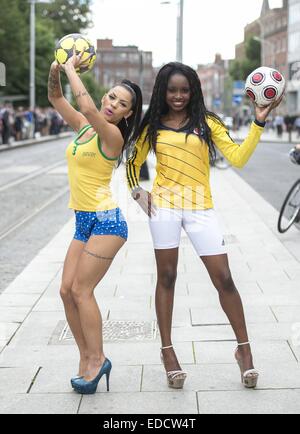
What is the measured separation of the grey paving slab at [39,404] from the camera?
13.2 feet

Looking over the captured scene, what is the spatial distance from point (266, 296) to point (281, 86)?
9.25ft

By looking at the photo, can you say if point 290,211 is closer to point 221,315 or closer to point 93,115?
point 221,315

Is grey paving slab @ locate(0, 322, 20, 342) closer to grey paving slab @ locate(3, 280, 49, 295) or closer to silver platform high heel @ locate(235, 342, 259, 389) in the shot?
grey paving slab @ locate(3, 280, 49, 295)

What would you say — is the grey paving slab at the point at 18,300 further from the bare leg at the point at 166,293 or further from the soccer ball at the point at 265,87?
the soccer ball at the point at 265,87

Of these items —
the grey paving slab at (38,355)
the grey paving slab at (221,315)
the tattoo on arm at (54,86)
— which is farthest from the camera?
the grey paving slab at (221,315)

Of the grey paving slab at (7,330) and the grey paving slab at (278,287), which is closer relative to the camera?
the grey paving slab at (7,330)

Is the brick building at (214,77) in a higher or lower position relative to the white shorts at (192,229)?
higher

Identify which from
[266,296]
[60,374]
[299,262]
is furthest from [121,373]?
[299,262]

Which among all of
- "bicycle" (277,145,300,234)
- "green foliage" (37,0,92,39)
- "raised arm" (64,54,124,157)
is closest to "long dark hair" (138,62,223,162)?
"raised arm" (64,54,124,157)

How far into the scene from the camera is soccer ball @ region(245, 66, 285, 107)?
14.0ft

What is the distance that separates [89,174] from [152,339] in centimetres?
164

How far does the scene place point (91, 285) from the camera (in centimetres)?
429

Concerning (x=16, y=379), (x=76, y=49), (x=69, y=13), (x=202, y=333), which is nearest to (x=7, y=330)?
(x=16, y=379)

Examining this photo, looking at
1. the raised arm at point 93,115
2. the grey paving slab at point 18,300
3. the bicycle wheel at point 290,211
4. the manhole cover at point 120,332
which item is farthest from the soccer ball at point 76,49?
the bicycle wheel at point 290,211
